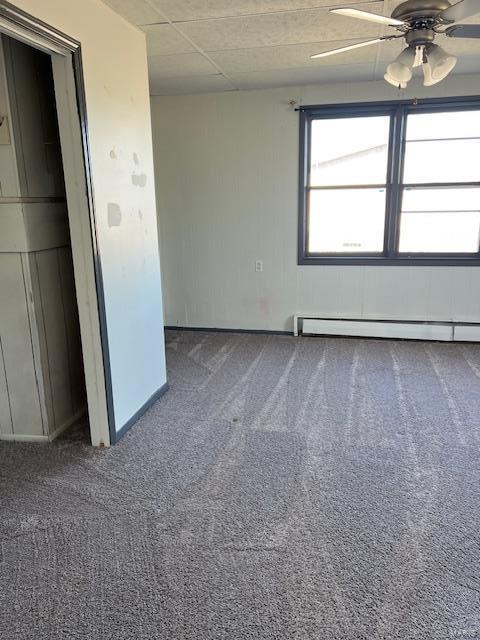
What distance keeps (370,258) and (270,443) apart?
260 cm

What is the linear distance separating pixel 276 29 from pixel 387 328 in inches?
116

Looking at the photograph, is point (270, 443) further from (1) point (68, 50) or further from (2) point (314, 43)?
(2) point (314, 43)

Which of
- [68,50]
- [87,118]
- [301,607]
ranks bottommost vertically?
[301,607]

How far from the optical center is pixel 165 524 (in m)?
2.16

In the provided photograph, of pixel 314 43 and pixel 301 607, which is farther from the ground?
pixel 314 43

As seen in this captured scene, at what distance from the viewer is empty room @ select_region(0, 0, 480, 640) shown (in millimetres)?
1862

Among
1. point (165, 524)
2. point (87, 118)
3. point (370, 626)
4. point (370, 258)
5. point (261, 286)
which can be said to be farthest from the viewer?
point (261, 286)

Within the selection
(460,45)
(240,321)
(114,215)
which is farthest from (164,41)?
(240,321)

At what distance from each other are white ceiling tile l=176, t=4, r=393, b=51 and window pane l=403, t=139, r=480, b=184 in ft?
5.61

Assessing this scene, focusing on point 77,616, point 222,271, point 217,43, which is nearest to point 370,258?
point 222,271

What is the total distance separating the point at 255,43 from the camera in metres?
3.20

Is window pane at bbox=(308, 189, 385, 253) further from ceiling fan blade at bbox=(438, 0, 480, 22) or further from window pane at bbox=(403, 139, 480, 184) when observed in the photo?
ceiling fan blade at bbox=(438, 0, 480, 22)

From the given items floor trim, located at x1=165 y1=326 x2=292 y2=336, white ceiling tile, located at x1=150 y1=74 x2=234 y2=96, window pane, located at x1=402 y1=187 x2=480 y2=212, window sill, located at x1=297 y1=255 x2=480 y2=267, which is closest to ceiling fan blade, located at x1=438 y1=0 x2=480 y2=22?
white ceiling tile, located at x1=150 y1=74 x2=234 y2=96

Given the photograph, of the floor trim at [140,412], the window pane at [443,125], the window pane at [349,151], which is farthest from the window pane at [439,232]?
the floor trim at [140,412]
